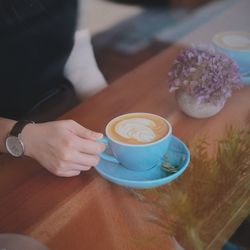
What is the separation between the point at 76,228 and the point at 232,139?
26 centimetres

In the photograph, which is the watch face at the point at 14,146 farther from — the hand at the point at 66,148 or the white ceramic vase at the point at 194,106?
the white ceramic vase at the point at 194,106

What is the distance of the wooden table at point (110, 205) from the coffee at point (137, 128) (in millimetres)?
43

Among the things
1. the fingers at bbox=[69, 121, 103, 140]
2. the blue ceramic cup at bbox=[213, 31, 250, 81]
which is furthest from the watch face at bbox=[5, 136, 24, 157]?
the blue ceramic cup at bbox=[213, 31, 250, 81]

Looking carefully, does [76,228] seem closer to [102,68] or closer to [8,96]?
[8,96]

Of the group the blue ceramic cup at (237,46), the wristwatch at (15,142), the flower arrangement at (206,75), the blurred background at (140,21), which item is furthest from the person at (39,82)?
the blurred background at (140,21)

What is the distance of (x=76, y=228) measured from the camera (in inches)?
21.6

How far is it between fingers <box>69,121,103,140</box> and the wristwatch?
10 centimetres

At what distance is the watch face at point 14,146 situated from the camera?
2.20ft

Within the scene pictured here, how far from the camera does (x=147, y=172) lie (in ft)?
2.05

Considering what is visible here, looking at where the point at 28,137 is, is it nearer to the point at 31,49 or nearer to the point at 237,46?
the point at 31,49

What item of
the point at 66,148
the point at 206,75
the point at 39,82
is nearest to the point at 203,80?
the point at 206,75

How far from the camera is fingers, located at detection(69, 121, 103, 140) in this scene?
0.61 metres

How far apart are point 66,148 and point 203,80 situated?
0.27 m

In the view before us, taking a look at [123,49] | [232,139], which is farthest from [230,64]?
[123,49]
